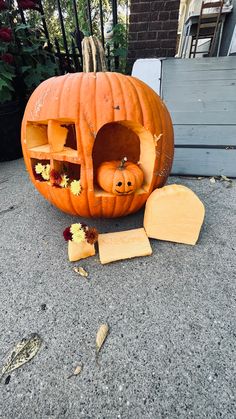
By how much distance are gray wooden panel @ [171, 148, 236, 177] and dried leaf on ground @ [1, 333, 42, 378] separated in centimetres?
110

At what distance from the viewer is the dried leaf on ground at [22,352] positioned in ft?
1.76

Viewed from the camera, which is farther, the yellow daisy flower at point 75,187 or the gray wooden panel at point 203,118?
the gray wooden panel at point 203,118

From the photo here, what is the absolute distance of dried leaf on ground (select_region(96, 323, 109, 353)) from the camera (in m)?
0.57

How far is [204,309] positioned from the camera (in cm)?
65

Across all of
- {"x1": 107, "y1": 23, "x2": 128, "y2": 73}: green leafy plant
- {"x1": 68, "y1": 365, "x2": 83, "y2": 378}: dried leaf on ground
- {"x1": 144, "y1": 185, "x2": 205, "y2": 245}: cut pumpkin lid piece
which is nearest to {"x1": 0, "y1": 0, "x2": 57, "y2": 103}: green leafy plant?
{"x1": 107, "y1": 23, "x2": 128, "y2": 73}: green leafy plant

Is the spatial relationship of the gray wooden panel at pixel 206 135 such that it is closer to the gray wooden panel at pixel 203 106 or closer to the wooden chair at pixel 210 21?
the gray wooden panel at pixel 203 106

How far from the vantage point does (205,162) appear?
1373 mm

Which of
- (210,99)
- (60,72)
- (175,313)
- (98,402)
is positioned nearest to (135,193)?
(175,313)

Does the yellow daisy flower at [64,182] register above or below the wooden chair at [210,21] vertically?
below

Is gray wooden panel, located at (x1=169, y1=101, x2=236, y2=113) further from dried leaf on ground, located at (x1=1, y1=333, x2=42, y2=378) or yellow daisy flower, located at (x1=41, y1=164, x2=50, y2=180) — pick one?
dried leaf on ground, located at (x1=1, y1=333, x2=42, y2=378)

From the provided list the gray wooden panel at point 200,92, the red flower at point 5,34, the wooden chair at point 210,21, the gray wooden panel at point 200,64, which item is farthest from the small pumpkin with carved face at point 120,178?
the wooden chair at point 210,21

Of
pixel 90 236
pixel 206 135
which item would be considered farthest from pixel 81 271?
pixel 206 135

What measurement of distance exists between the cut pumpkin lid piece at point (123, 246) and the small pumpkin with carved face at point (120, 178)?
155mm

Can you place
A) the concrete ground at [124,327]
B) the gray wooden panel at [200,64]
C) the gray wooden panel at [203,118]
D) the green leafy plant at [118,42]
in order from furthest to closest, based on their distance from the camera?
the green leafy plant at [118,42]
the gray wooden panel at [200,64]
the gray wooden panel at [203,118]
the concrete ground at [124,327]
